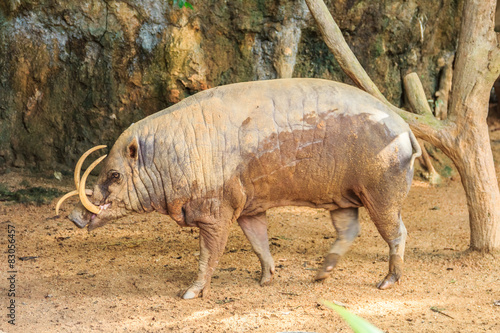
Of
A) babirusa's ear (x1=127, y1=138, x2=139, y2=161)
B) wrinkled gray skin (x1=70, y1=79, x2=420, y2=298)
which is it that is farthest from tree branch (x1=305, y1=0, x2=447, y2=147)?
babirusa's ear (x1=127, y1=138, x2=139, y2=161)

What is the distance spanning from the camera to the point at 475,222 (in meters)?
5.32

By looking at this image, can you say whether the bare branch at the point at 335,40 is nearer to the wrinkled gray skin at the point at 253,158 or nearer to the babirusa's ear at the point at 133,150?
the wrinkled gray skin at the point at 253,158

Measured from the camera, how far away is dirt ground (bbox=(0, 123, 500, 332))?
4.27 meters

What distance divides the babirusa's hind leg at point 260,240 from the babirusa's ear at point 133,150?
1.06m

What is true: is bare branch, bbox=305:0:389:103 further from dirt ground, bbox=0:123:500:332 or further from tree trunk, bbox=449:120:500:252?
dirt ground, bbox=0:123:500:332

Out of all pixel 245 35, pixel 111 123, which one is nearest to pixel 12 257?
pixel 111 123

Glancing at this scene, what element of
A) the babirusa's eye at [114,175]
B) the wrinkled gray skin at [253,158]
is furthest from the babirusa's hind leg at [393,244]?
the babirusa's eye at [114,175]

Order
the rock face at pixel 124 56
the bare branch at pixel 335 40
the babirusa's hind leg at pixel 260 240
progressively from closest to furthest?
the babirusa's hind leg at pixel 260 240 < the bare branch at pixel 335 40 < the rock face at pixel 124 56

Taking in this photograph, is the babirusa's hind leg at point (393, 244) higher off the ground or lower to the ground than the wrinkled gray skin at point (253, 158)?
lower

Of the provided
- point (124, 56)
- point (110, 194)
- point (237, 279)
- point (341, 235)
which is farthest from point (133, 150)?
point (124, 56)

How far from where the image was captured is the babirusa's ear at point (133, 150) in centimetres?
469

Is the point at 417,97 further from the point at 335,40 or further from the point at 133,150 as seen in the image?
the point at 133,150

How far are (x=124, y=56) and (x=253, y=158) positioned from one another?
382 cm

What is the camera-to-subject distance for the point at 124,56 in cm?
772
